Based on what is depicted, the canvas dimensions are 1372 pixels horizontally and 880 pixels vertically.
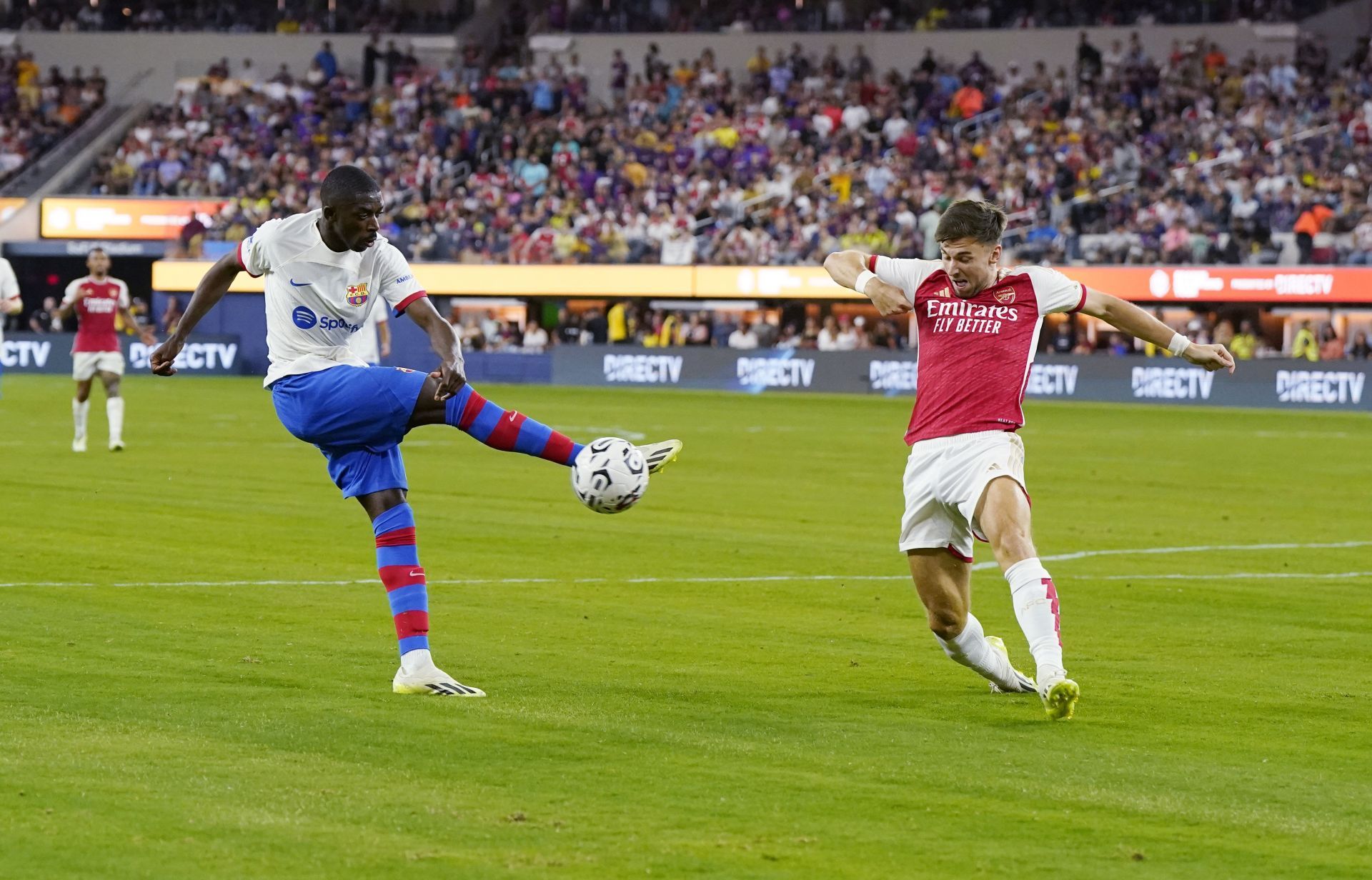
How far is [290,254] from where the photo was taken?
8.02 metres

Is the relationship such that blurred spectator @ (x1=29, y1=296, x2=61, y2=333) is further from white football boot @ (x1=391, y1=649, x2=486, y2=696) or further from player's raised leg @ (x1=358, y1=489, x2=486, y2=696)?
white football boot @ (x1=391, y1=649, x2=486, y2=696)

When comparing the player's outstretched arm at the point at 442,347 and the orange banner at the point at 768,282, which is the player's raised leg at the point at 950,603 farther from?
the orange banner at the point at 768,282

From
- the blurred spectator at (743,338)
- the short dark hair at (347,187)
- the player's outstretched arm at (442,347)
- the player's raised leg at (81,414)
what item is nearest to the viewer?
the player's outstretched arm at (442,347)

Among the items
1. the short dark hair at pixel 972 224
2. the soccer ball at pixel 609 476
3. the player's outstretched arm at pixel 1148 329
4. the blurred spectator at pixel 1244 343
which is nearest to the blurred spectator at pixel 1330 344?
the blurred spectator at pixel 1244 343

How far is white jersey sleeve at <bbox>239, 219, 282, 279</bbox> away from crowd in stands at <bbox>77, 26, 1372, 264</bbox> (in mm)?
34446

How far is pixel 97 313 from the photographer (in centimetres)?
2330

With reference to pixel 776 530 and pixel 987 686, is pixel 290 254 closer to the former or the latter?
pixel 987 686

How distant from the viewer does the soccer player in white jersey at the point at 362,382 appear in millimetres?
7910

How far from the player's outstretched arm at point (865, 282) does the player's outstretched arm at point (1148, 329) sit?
0.76 metres

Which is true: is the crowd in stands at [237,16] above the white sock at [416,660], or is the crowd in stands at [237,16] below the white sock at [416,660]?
above

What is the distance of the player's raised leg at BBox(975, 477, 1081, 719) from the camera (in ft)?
24.5

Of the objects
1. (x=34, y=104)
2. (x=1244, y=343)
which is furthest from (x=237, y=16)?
(x=1244, y=343)

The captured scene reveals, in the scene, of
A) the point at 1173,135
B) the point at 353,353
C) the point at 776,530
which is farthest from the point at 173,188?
the point at 353,353

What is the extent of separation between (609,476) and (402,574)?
3.19 feet
